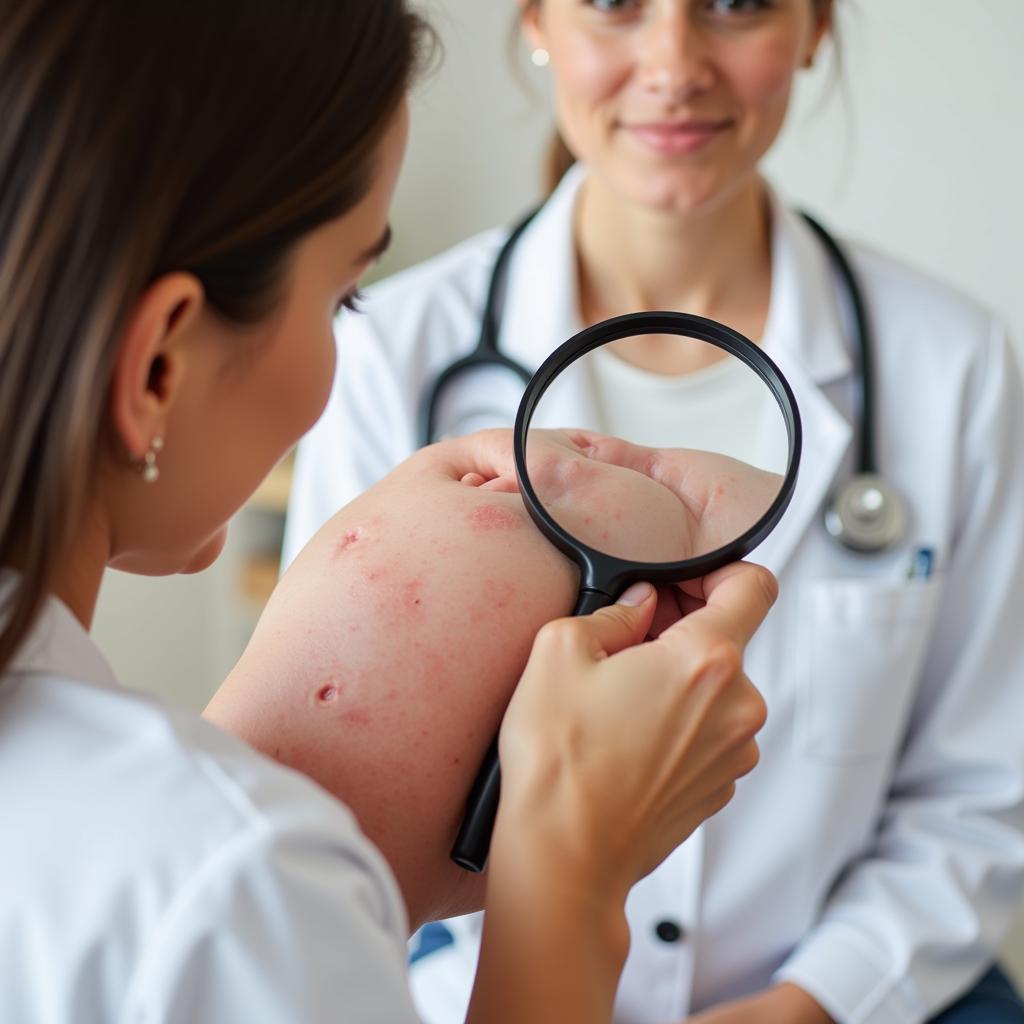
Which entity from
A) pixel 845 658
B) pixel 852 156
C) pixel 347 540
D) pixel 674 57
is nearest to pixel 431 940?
pixel 845 658

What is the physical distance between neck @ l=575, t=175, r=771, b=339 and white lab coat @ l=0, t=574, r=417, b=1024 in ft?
2.83

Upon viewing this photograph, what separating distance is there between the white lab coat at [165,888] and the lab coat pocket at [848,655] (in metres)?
0.72

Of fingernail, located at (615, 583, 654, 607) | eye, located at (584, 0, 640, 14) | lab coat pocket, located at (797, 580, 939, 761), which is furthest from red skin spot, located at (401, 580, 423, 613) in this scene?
eye, located at (584, 0, 640, 14)

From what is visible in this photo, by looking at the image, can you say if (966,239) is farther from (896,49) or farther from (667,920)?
(667,920)

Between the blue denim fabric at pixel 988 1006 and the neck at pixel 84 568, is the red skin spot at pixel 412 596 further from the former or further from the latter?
the blue denim fabric at pixel 988 1006

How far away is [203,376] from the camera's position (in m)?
0.58

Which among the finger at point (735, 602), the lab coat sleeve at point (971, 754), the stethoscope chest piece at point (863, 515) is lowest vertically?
the lab coat sleeve at point (971, 754)

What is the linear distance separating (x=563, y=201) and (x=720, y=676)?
0.81 m

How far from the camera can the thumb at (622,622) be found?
0.63 m

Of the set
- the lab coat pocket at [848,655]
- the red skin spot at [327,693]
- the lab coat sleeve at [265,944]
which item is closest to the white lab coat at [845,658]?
the lab coat pocket at [848,655]

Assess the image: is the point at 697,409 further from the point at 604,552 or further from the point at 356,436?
the point at 356,436

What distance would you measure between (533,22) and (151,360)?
35.0 inches

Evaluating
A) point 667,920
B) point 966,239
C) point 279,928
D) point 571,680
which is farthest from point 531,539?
point 966,239

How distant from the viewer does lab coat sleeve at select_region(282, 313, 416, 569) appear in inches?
48.2
